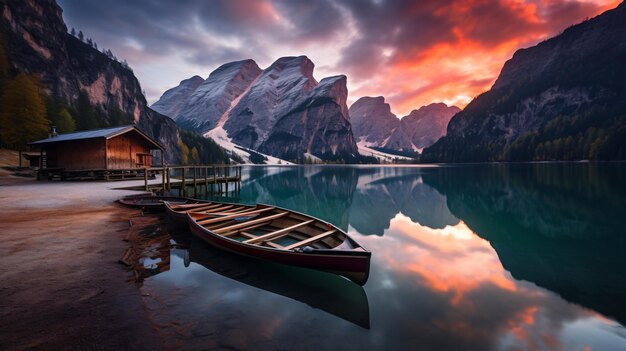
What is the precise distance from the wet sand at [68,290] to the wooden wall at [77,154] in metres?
23.4

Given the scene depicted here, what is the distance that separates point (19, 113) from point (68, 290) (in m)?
55.1

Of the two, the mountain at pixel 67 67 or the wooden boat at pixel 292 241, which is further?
the mountain at pixel 67 67

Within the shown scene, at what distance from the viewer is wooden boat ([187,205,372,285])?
22.9ft

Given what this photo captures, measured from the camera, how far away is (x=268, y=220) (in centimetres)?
1210

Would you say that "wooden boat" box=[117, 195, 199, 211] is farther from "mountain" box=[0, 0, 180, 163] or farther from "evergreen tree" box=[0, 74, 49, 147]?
"mountain" box=[0, 0, 180, 163]

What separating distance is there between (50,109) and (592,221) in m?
85.9

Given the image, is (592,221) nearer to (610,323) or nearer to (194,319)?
(610,323)

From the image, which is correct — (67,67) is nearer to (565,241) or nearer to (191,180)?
(191,180)

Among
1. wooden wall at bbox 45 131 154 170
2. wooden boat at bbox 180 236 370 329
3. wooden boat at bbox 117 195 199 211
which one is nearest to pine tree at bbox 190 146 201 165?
wooden wall at bbox 45 131 154 170

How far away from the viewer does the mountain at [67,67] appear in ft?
215

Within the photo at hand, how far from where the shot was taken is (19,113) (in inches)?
1642

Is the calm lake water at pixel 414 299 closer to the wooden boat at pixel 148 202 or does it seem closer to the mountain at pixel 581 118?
the wooden boat at pixel 148 202

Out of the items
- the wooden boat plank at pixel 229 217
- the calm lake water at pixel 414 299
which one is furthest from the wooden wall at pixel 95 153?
the calm lake water at pixel 414 299

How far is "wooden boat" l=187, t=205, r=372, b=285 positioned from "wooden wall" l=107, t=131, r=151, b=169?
2719 cm
